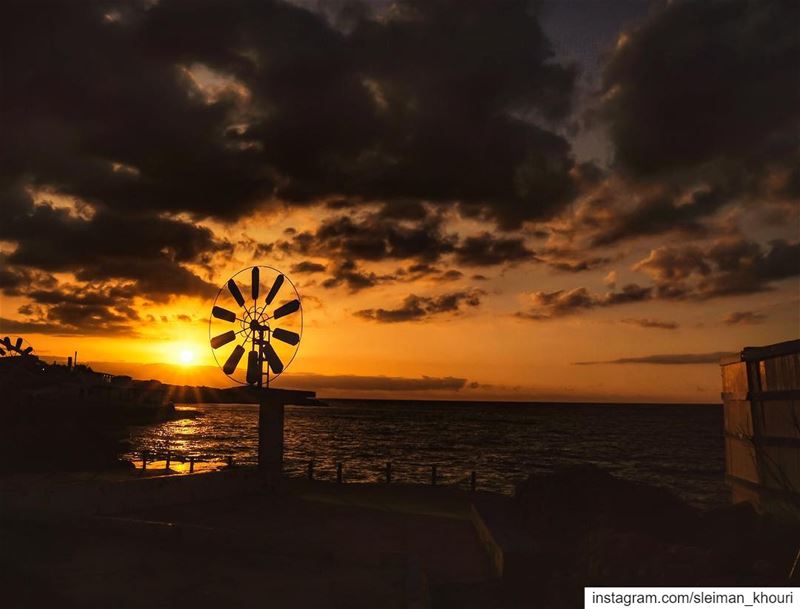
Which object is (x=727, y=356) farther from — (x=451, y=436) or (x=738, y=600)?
(x=451, y=436)

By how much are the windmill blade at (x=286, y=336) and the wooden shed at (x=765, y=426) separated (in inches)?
522

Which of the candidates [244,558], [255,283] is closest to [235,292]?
[255,283]

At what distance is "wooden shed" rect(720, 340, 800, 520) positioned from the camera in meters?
12.5

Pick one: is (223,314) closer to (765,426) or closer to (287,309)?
(287,309)

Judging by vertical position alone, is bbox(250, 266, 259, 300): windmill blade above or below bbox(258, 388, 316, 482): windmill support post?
above

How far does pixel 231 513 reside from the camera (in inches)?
745

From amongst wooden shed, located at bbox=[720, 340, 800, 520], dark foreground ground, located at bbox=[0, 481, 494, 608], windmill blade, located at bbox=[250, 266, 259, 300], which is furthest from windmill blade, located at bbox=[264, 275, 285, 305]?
wooden shed, located at bbox=[720, 340, 800, 520]

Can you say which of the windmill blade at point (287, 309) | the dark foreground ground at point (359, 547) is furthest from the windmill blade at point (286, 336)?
the dark foreground ground at point (359, 547)

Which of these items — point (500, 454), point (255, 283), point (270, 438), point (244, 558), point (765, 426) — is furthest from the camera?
point (500, 454)

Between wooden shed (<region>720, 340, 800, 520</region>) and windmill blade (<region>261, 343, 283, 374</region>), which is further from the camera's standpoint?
windmill blade (<region>261, 343, 283, 374</region>)

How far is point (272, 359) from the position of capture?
22672mm

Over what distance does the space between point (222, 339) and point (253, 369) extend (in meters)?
1.83

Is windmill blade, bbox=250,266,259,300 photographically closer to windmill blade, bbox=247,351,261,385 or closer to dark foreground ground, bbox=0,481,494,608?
windmill blade, bbox=247,351,261,385

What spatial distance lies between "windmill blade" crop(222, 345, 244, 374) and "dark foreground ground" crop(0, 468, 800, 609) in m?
3.37
